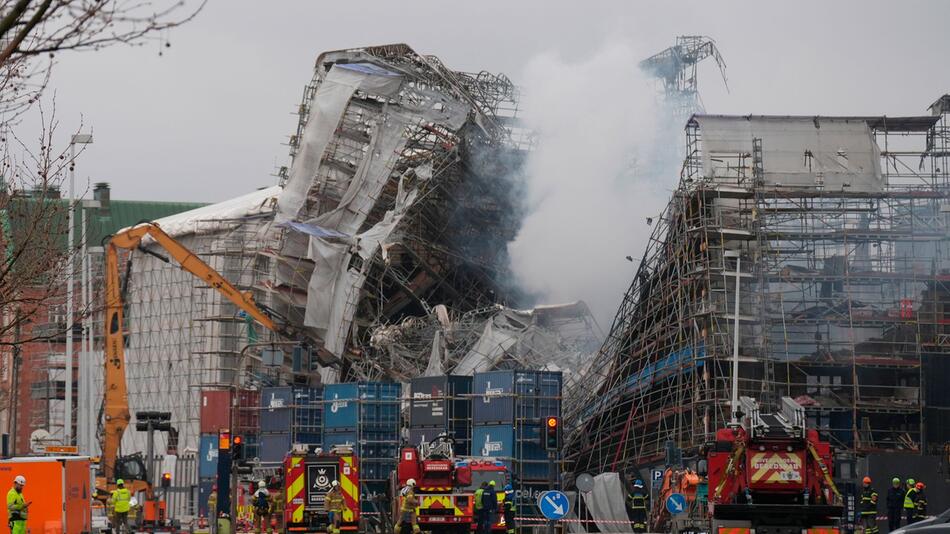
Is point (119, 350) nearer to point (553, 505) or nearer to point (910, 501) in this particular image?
point (553, 505)

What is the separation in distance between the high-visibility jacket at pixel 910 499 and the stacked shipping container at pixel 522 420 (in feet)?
55.0

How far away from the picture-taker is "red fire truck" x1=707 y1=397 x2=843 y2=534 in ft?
86.6

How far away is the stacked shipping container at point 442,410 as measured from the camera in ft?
166

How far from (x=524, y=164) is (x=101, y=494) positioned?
26841mm

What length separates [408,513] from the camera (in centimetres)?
3306

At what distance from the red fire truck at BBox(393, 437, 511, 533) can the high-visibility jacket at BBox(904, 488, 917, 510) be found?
345 inches

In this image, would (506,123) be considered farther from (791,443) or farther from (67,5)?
(67,5)

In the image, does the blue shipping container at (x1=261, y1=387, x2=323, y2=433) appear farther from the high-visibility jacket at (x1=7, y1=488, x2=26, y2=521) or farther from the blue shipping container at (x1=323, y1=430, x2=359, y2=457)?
the high-visibility jacket at (x1=7, y1=488, x2=26, y2=521)

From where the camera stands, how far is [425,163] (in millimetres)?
64000

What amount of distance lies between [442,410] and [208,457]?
438 inches

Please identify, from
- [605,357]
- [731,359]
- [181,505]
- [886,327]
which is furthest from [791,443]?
[181,505]

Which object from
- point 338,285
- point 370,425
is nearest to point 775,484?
point 370,425

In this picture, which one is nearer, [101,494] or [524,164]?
[101,494]

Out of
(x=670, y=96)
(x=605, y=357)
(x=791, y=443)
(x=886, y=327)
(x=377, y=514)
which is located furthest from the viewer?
(x=670, y=96)
